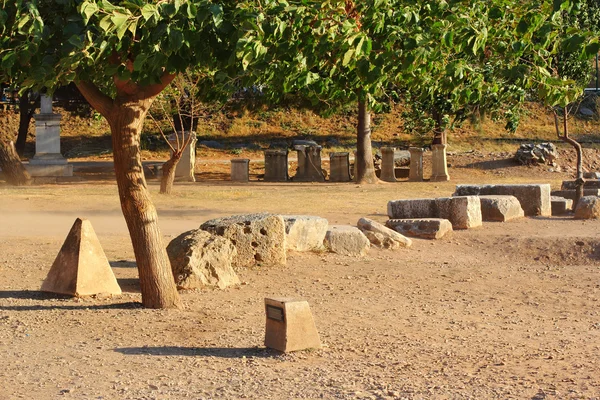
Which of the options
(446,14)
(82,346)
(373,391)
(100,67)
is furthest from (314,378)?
(100,67)

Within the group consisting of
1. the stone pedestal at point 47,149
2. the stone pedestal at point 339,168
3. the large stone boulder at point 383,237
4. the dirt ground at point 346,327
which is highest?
the stone pedestal at point 47,149

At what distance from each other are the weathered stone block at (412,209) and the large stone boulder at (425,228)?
3.97 ft

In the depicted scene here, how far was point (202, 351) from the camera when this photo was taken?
23.2ft

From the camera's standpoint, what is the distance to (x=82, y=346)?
721 centimetres

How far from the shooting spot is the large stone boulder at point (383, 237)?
12.9m

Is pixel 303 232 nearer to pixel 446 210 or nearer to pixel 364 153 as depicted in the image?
pixel 446 210

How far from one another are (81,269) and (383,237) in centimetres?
525

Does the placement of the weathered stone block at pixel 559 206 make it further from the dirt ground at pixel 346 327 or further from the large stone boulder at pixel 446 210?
the large stone boulder at pixel 446 210

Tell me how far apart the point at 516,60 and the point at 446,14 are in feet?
2.48

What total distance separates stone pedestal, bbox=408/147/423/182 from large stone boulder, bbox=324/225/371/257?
15427 mm

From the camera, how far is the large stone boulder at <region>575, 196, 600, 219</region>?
1609cm

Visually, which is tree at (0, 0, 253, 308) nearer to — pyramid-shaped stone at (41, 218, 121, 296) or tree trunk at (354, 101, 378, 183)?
pyramid-shaped stone at (41, 218, 121, 296)

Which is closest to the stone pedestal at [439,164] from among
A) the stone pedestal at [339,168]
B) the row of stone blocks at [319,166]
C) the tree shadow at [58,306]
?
the row of stone blocks at [319,166]

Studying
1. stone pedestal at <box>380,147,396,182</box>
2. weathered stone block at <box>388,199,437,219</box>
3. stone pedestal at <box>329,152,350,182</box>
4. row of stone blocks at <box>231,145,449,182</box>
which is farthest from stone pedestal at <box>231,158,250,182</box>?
weathered stone block at <box>388,199,437,219</box>
